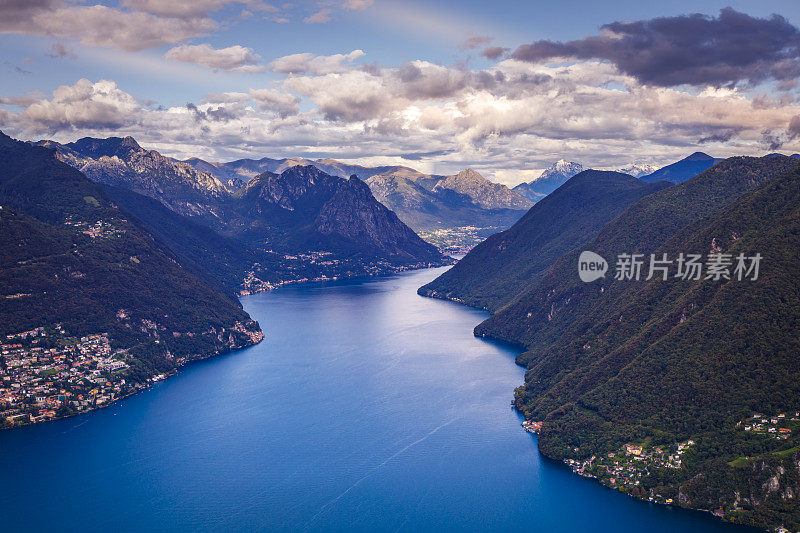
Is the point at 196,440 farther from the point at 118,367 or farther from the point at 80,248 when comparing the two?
the point at 80,248

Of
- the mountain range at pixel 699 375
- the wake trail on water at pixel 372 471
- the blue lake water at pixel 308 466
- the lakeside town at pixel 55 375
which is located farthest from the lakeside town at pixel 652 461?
the lakeside town at pixel 55 375

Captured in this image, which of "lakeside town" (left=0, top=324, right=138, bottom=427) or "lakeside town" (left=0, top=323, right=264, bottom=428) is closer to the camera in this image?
"lakeside town" (left=0, top=324, right=138, bottom=427)

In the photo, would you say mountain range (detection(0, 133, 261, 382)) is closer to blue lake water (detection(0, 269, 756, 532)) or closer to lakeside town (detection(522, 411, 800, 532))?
blue lake water (detection(0, 269, 756, 532))

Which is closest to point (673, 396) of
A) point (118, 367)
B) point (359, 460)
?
point (359, 460)

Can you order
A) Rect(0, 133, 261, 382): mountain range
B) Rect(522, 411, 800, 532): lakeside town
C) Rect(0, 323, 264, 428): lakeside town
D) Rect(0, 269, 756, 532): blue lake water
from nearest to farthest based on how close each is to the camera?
Rect(522, 411, 800, 532): lakeside town < Rect(0, 269, 756, 532): blue lake water < Rect(0, 323, 264, 428): lakeside town < Rect(0, 133, 261, 382): mountain range

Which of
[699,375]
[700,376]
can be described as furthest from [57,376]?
[700,376]

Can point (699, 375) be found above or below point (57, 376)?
above

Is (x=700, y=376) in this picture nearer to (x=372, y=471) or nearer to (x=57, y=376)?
Answer: (x=372, y=471)

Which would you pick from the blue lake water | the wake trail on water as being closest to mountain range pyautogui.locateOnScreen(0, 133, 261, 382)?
the blue lake water
